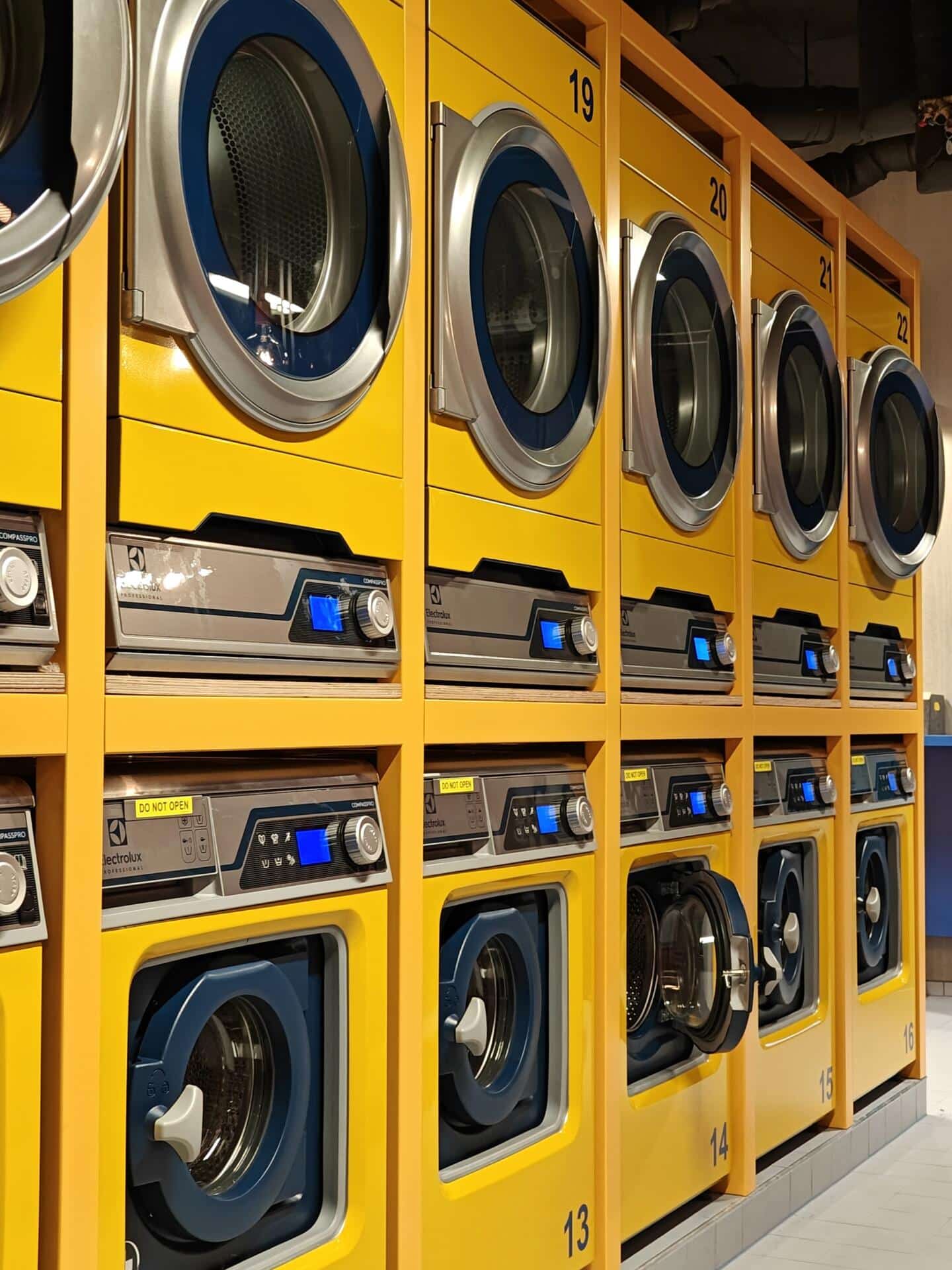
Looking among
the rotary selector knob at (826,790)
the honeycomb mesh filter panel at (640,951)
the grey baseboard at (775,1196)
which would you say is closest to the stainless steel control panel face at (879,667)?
the rotary selector knob at (826,790)

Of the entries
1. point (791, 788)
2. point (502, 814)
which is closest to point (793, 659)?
point (791, 788)

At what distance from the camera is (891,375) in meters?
4.15

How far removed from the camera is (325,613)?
190 centimetres

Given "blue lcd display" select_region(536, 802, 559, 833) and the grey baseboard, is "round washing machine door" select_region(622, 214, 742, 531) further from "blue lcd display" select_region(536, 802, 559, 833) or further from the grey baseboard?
the grey baseboard

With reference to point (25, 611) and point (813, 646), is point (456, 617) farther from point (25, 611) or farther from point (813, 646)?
point (813, 646)

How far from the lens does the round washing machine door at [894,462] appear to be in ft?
12.9

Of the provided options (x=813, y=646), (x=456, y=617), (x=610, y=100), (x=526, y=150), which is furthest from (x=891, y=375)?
(x=456, y=617)

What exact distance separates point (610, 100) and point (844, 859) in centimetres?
213

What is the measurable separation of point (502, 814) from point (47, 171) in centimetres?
128

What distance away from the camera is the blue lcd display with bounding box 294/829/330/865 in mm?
1841

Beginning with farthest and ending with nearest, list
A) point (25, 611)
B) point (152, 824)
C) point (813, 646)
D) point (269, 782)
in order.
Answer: point (813, 646) → point (269, 782) → point (152, 824) → point (25, 611)

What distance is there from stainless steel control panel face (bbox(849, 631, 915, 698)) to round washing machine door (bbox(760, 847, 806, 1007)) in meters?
0.64

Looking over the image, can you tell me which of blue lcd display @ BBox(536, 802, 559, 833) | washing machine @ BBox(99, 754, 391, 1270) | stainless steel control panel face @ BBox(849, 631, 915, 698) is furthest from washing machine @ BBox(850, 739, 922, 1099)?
washing machine @ BBox(99, 754, 391, 1270)

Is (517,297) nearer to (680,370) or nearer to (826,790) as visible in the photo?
(680,370)
